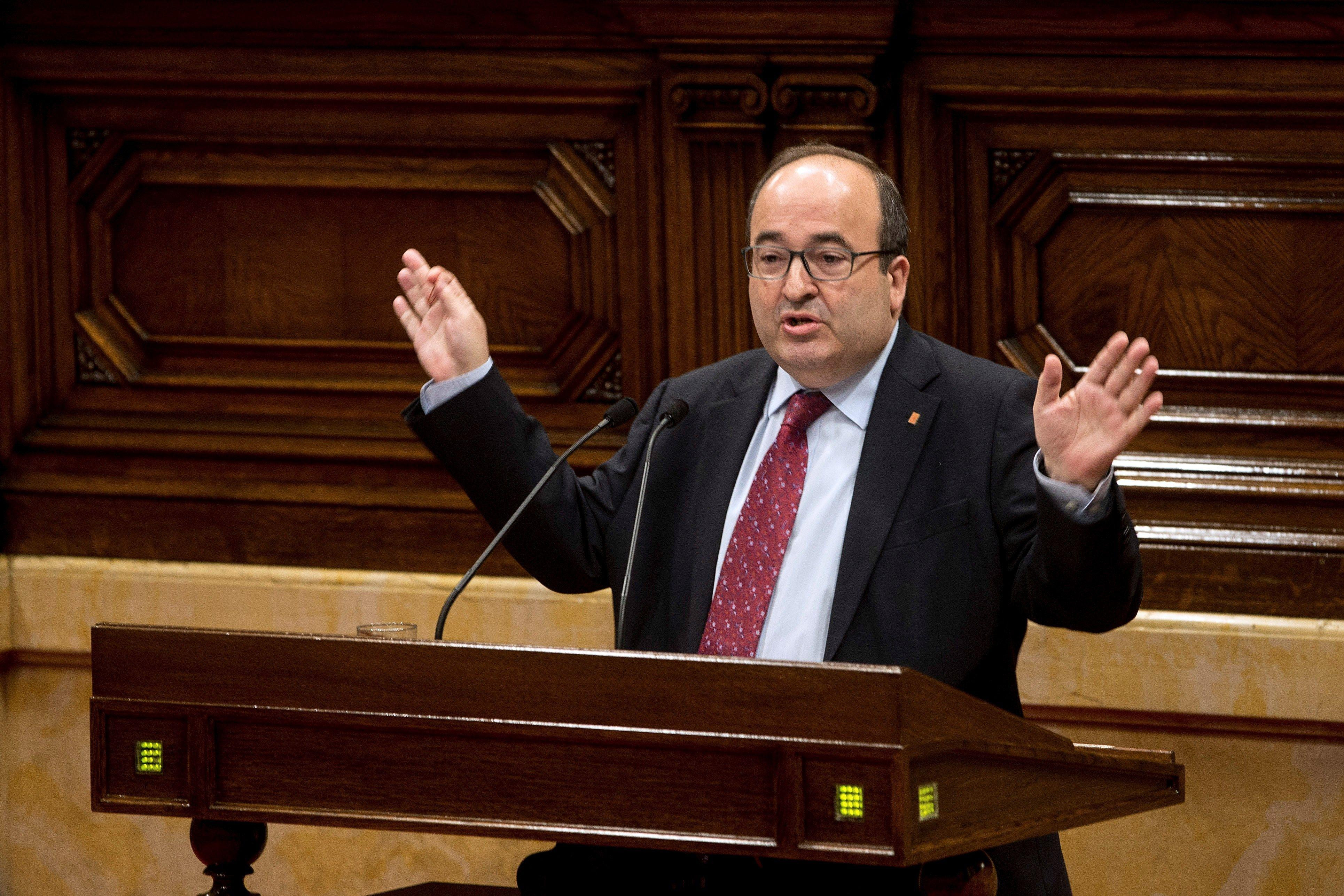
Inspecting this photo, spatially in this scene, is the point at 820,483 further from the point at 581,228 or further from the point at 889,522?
the point at 581,228

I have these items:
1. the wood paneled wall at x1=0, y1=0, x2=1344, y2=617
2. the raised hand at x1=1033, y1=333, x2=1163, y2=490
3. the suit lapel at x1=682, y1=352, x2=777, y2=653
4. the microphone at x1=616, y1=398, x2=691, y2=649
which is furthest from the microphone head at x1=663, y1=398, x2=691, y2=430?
the wood paneled wall at x1=0, y1=0, x2=1344, y2=617

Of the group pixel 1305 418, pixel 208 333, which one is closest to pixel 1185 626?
pixel 1305 418

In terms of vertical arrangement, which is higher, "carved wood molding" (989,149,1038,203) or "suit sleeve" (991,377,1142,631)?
"carved wood molding" (989,149,1038,203)

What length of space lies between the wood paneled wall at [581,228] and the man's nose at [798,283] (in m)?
1.21

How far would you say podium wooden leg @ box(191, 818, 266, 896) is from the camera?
6.57 feet

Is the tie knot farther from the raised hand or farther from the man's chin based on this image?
the raised hand

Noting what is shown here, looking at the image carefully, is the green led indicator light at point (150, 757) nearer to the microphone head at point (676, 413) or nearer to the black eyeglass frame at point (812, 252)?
the microphone head at point (676, 413)

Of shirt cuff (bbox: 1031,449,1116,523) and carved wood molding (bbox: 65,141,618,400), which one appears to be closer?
shirt cuff (bbox: 1031,449,1116,523)

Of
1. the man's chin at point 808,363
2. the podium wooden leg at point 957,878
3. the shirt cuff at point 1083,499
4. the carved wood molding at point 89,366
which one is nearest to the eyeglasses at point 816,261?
the man's chin at point 808,363

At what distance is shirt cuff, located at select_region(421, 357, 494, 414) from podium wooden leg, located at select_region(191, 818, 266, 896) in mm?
652

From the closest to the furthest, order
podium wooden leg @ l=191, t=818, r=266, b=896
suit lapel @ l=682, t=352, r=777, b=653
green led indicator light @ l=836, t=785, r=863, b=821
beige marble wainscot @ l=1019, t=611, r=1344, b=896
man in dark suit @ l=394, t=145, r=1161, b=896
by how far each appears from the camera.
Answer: green led indicator light @ l=836, t=785, r=863, b=821
podium wooden leg @ l=191, t=818, r=266, b=896
man in dark suit @ l=394, t=145, r=1161, b=896
suit lapel @ l=682, t=352, r=777, b=653
beige marble wainscot @ l=1019, t=611, r=1344, b=896

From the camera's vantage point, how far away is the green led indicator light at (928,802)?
63.8 inches

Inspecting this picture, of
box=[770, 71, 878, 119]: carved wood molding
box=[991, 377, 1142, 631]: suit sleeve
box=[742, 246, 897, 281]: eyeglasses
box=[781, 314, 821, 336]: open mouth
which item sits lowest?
box=[991, 377, 1142, 631]: suit sleeve

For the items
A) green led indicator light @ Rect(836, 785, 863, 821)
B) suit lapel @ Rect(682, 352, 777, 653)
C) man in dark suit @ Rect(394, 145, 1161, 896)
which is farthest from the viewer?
suit lapel @ Rect(682, 352, 777, 653)
